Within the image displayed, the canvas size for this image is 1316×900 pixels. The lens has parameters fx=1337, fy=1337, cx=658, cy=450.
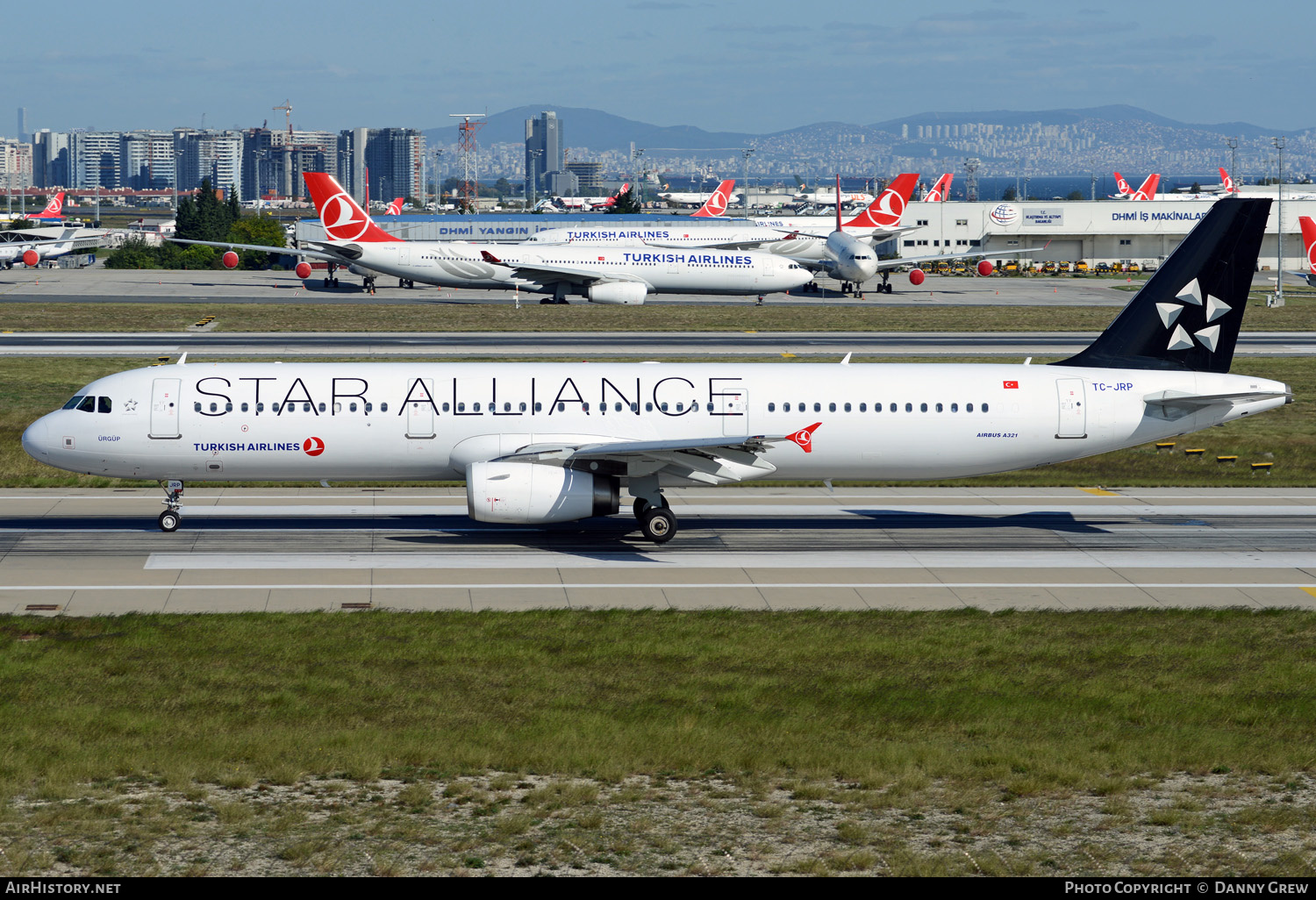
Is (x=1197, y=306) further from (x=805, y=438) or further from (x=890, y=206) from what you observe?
(x=890, y=206)

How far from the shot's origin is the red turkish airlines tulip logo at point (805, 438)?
32969 mm

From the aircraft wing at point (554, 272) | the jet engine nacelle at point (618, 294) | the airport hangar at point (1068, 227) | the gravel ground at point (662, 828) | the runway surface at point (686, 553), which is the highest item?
the airport hangar at point (1068, 227)

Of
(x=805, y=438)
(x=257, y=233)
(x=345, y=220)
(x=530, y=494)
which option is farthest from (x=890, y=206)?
(x=530, y=494)

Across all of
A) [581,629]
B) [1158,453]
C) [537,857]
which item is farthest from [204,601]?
[1158,453]

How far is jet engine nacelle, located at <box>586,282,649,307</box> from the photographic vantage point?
321 ft

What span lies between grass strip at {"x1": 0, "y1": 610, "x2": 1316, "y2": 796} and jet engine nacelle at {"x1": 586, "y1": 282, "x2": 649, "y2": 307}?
73.0m

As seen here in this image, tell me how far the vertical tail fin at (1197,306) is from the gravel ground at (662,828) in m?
19.6

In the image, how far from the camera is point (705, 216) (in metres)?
167

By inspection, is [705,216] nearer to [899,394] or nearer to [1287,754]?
[899,394]

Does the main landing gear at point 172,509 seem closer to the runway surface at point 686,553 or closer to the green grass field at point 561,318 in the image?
the runway surface at point 686,553

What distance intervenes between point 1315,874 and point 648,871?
6626mm

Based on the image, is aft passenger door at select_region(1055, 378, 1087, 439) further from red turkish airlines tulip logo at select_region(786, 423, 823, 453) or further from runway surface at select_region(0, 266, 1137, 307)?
runway surface at select_region(0, 266, 1137, 307)

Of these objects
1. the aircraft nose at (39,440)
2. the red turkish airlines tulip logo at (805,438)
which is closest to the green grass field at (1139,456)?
the red turkish airlines tulip logo at (805,438)

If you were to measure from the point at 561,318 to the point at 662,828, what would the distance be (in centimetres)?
7331
